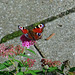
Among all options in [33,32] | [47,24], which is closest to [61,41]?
[47,24]

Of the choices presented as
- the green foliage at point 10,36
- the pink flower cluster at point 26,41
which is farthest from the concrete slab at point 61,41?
the pink flower cluster at point 26,41

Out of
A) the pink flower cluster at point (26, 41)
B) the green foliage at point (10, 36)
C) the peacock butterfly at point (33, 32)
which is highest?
the green foliage at point (10, 36)

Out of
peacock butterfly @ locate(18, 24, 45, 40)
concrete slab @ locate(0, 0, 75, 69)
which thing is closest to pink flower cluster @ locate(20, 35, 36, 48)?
peacock butterfly @ locate(18, 24, 45, 40)

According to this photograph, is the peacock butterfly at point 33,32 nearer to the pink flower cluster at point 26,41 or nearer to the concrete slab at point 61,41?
the pink flower cluster at point 26,41

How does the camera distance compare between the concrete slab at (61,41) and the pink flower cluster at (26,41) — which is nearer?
the pink flower cluster at (26,41)

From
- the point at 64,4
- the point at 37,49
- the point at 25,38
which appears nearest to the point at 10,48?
the point at 25,38

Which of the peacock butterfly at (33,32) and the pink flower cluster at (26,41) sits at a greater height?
the peacock butterfly at (33,32)

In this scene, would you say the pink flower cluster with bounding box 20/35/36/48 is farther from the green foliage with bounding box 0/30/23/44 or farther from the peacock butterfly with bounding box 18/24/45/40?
the green foliage with bounding box 0/30/23/44

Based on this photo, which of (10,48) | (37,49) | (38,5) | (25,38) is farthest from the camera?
(38,5)

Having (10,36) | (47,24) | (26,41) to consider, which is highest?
(47,24)

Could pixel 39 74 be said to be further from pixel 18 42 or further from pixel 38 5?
pixel 38 5

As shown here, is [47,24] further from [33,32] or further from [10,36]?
[33,32]
